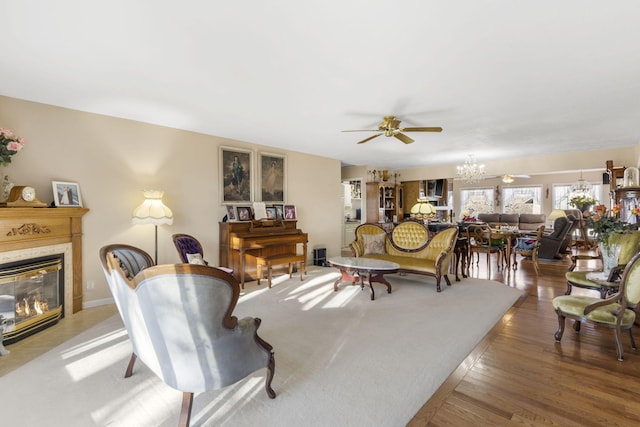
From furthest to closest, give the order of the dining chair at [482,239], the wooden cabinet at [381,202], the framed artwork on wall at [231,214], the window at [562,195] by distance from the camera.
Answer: the window at [562,195] → the wooden cabinet at [381,202] → the dining chair at [482,239] → the framed artwork on wall at [231,214]

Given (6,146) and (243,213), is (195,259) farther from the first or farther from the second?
(6,146)

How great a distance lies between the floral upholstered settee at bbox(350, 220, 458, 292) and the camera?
16.3 feet

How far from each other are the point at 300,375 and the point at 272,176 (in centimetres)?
424

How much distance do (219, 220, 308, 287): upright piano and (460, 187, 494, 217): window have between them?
921 cm

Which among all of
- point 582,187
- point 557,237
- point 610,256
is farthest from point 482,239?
point 582,187

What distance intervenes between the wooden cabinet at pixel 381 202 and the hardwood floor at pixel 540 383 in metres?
5.25

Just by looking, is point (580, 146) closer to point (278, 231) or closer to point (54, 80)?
point (278, 231)

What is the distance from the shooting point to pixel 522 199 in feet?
38.6

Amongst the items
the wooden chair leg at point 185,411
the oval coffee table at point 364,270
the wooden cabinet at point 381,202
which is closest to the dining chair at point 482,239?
the oval coffee table at point 364,270

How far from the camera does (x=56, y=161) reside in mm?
3713

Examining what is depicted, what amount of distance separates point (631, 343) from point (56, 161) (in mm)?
6453

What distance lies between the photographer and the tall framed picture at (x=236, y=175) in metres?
5.31

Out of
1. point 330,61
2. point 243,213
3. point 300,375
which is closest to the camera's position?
point 300,375

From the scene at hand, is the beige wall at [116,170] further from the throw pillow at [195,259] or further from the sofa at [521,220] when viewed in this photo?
the sofa at [521,220]
